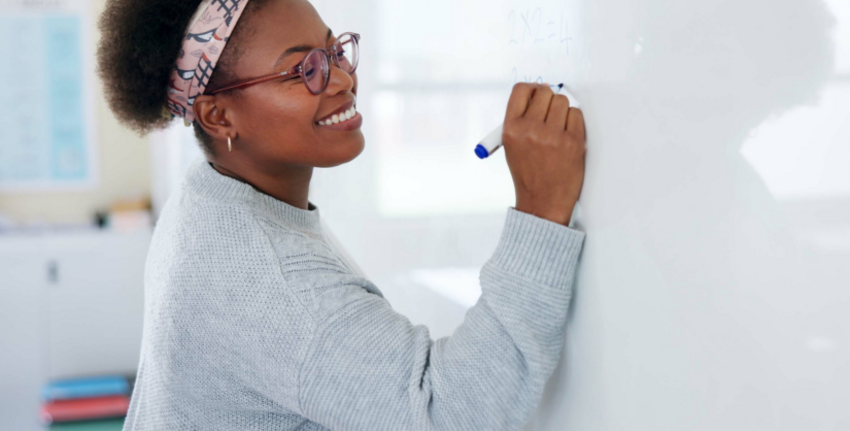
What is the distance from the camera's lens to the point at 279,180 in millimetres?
951

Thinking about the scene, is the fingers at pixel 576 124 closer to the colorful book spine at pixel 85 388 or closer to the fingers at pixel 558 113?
the fingers at pixel 558 113

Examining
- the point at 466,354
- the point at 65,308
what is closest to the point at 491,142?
the point at 466,354

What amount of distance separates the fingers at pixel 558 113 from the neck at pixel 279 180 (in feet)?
1.28

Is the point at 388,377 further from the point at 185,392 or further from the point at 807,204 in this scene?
the point at 807,204

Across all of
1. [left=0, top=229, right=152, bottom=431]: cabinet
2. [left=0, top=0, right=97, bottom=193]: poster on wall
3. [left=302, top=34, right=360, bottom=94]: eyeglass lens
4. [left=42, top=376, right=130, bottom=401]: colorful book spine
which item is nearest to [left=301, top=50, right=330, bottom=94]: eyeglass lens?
[left=302, top=34, right=360, bottom=94]: eyeglass lens

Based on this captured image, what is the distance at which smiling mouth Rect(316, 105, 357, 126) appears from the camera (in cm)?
88

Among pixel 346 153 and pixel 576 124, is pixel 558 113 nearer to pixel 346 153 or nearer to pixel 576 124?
pixel 576 124

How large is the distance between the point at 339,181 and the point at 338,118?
64 centimetres

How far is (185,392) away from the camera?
2.73 ft

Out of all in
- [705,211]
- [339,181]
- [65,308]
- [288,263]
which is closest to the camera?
[705,211]

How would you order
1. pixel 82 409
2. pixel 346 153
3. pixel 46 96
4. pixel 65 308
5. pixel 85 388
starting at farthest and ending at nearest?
1. pixel 46 96
2. pixel 65 308
3. pixel 85 388
4. pixel 82 409
5. pixel 346 153

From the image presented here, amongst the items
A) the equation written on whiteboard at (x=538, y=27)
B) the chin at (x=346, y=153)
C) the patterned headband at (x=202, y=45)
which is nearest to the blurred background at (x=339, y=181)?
the equation written on whiteboard at (x=538, y=27)

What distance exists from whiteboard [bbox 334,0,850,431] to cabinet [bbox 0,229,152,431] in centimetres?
261

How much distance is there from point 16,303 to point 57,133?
82cm
